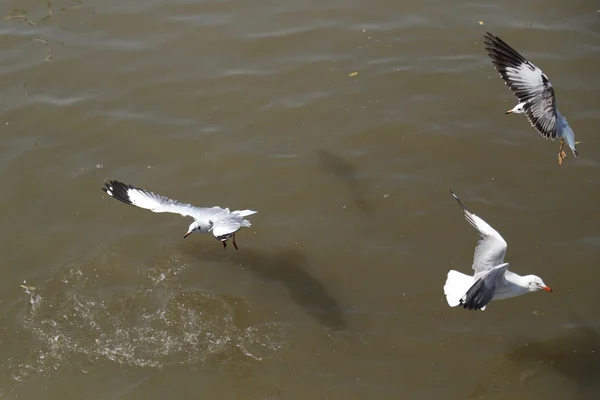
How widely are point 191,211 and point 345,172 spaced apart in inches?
79.4

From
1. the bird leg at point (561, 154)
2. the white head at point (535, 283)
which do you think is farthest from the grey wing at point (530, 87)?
the white head at point (535, 283)

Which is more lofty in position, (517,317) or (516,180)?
(516,180)

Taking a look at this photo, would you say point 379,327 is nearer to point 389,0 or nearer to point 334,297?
point 334,297

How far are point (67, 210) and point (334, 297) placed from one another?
3.33 metres

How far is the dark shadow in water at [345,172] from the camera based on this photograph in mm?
8438

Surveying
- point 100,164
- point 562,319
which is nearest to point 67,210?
point 100,164

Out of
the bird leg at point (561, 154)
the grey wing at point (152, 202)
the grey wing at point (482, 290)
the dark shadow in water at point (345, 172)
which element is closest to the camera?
the grey wing at point (482, 290)

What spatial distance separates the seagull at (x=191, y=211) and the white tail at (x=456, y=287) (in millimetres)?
2054

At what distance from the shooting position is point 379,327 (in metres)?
7.32

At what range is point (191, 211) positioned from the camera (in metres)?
7.70

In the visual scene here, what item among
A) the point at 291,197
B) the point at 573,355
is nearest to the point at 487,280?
the point at 573,355

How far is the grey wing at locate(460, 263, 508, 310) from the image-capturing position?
6395 millimetres

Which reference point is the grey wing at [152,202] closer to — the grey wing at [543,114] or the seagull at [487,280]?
the seagull at [487,280]

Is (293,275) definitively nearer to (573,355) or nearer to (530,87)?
(573,355)
